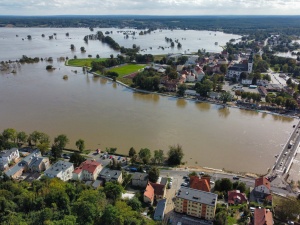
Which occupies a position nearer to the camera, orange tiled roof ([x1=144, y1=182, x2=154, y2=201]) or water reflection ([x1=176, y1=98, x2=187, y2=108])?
orange tiled roof ([x1=144, y1=182, x2=154, y2=201])

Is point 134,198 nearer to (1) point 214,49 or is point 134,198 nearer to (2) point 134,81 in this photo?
(2) point 134,81

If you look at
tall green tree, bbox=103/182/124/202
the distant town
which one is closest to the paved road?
the distant town

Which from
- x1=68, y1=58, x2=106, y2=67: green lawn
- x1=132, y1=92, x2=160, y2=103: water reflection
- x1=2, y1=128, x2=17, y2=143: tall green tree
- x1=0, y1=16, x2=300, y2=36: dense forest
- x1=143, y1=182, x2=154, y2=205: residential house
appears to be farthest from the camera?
x1=0, y1=16, x2=300, y2=36: dense forest

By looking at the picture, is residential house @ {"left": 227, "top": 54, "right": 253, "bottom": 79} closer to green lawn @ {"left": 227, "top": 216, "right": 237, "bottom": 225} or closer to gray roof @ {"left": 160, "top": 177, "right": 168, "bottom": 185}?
gray roof @ {"left": 160, "top": 177, "right": 168, "bottom": 185}

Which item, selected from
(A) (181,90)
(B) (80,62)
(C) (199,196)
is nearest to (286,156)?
(C) (199,196)

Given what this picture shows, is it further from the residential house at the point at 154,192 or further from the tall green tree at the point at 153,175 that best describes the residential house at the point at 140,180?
the residential house at the point at 154,192

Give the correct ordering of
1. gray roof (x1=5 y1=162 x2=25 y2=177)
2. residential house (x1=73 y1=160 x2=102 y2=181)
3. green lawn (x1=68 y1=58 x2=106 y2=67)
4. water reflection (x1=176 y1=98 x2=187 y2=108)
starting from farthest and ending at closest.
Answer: green lawn (x1=68 y1=58 x2=106 y2=67)
water reflection (x1=176 y1=98 x2=187 y2=108)
gray roof (x1=5 y1=162 x2=25 y2=177)
residential house (x1=73 y1=160 x2=102 y2=181)

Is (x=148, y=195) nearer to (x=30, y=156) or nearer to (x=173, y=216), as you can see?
(x=173, y=216)

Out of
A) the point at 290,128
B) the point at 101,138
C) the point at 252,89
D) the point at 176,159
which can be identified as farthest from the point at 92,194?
the point at 252,89
